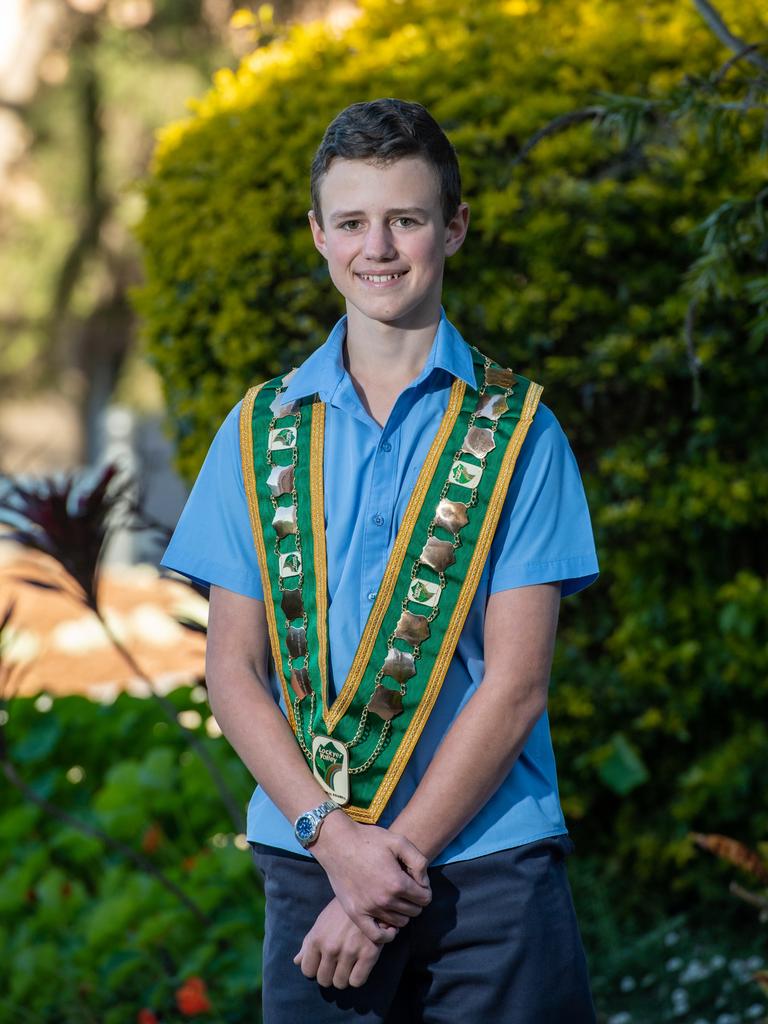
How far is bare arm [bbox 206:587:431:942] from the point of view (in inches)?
69.2

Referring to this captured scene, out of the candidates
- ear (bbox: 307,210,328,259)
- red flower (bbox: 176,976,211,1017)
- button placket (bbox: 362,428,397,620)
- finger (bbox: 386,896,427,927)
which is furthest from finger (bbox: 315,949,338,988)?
red flower (bbox: 176,976,211,1017)

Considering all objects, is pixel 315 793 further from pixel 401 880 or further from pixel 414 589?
pixel 414 589

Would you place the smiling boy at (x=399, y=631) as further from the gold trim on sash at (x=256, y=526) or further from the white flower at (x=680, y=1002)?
the white flower at (x=680, y=1002)

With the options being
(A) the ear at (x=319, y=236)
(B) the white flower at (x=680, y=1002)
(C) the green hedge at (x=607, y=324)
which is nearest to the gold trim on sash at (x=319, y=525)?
(A) the ear at (x=319, y=236)

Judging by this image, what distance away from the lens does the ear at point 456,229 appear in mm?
1976

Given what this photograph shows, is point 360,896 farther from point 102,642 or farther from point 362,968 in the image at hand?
point 102,642

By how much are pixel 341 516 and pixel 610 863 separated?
103 inches

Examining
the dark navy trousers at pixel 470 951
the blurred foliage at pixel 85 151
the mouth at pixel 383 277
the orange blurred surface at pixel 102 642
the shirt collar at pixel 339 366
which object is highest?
the blurred foliage at pixel 85 151

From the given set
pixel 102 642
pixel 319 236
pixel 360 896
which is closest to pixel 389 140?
pixel 319 236

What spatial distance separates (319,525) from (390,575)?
0.43 feet

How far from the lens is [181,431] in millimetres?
4461

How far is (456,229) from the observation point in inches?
78.5

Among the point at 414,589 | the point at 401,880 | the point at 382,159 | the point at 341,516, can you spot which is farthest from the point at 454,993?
the point at 382,159

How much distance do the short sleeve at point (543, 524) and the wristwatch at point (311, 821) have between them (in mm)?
383
